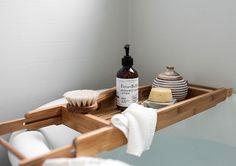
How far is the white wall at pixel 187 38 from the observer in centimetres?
127

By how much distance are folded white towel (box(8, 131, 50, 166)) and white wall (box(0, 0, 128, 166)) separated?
32 cm

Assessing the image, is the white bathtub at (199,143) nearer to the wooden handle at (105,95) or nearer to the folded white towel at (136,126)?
the wooden handle at (105,95)

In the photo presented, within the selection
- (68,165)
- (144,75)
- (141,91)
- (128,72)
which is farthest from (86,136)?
(144,75)

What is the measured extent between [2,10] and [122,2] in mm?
674

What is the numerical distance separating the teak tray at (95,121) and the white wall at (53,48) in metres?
0.33

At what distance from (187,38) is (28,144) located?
932mm

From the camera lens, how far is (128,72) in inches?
37.4

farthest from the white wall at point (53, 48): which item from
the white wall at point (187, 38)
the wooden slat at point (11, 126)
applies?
the wooden slat at point (11, 126)

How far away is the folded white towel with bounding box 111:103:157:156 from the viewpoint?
2.44 ft

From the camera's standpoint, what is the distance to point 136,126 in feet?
2.47

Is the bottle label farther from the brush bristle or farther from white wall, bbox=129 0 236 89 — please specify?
white wall, bbox=129 0 236 89

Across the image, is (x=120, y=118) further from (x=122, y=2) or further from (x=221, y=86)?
(x=122, y=2)

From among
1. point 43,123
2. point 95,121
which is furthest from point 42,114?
point 95,121

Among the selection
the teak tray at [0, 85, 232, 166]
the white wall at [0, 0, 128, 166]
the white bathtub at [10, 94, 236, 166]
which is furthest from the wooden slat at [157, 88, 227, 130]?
the white wall at [0, 0, 128, 166]
